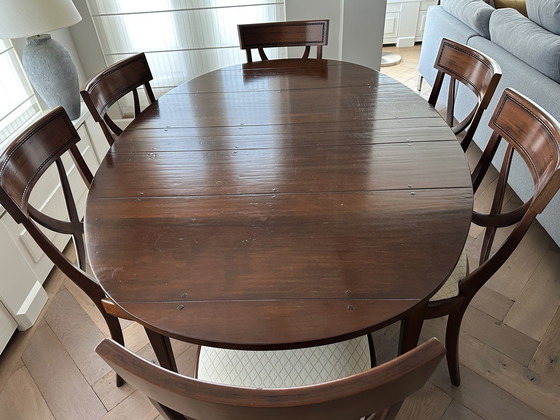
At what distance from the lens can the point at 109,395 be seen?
132 centimetres

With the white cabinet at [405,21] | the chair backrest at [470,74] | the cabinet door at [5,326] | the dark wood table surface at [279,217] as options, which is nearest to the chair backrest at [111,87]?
the dark wood table surface at [279,217]

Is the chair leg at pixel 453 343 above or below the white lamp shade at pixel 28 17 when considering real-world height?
below

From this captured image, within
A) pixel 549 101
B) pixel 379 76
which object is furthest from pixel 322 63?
pixel 549 101

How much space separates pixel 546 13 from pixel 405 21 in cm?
263

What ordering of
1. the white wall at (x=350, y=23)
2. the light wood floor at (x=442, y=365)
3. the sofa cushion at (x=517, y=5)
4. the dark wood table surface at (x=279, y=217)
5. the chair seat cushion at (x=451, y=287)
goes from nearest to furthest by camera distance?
the dark wood table surface at (x=279, y=217) < the chair seat cushion at (x=451, y=287) < the light wood floor at (x=442, y=365) < the sofa cushion at (x=517, y=5) < the white wall at (x=350, y=23)

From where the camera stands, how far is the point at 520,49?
1859 millimetres

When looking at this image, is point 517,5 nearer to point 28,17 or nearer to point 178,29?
point 178,29

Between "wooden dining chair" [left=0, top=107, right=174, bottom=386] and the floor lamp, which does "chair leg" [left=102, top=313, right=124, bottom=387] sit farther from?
the floor lamp

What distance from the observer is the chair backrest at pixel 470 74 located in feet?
4.13

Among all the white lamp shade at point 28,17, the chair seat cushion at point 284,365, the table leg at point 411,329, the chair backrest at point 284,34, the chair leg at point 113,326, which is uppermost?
the white lamp shade at point 28,17

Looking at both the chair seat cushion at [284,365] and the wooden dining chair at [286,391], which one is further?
the chair seat cushion at [284,365]

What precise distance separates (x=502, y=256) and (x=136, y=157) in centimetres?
102

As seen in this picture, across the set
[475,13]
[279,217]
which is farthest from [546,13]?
[279,217]

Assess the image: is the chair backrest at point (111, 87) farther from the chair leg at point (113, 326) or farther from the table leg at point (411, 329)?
the table leg at point (411, 329)
